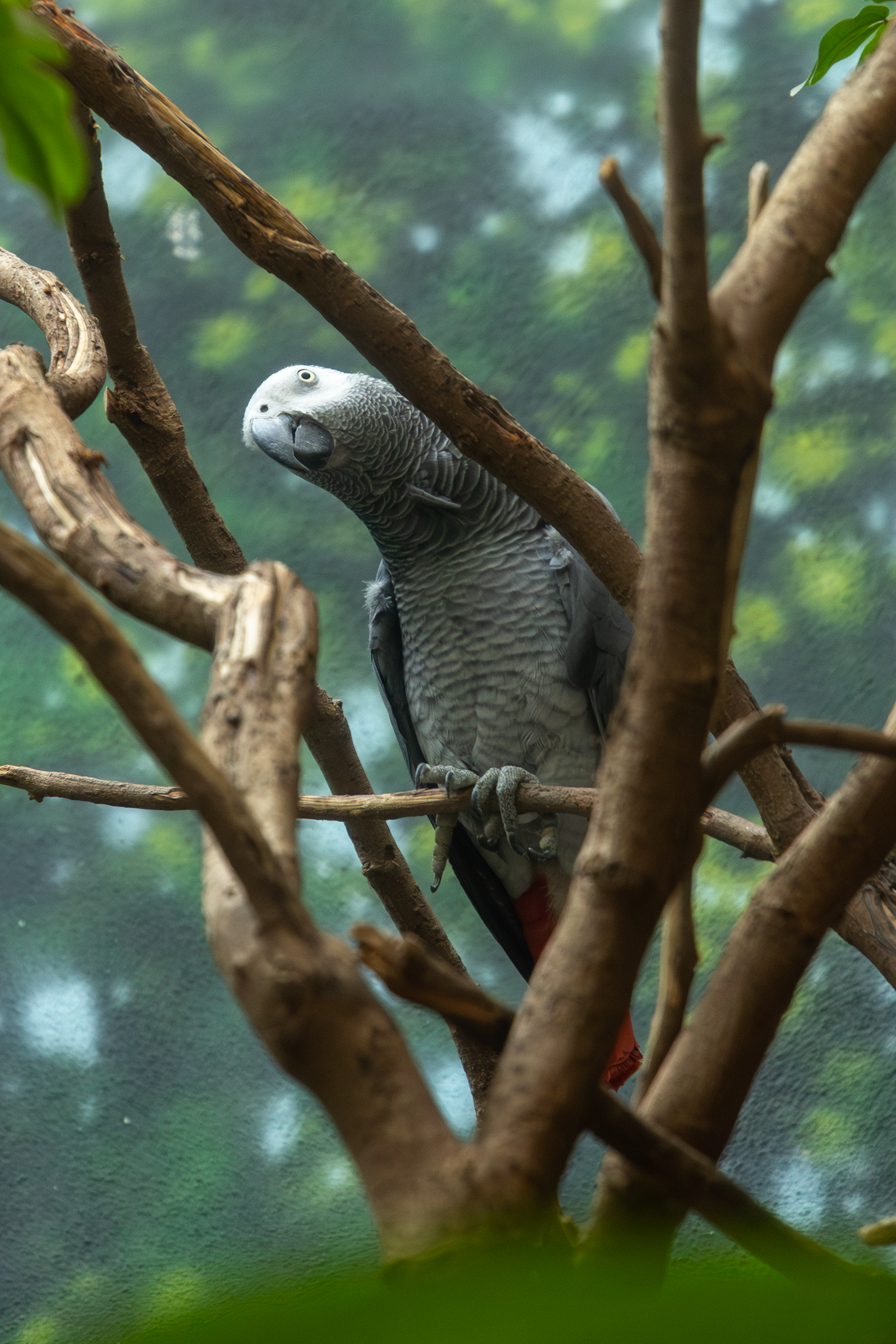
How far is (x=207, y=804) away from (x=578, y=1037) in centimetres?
13

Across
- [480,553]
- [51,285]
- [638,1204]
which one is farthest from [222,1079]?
[638,1204]

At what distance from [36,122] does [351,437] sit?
1.15m

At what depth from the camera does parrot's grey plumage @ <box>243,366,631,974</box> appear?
4.54 feet

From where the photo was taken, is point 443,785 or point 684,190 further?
point 443,785

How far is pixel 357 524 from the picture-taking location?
2.20m

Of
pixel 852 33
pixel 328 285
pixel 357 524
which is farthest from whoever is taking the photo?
pixel 357 524

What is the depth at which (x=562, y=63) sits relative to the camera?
7.41ft

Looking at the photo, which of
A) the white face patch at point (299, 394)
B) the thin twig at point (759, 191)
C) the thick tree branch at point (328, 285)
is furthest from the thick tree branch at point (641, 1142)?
the white face patch at point (299, 394)

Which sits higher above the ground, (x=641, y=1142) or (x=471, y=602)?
(x=471, y=602)

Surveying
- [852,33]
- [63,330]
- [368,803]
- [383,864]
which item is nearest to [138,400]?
[63,330]

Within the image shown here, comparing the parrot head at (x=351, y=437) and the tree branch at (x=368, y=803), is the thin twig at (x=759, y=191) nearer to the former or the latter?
the tree branch at (x=368, y=803)

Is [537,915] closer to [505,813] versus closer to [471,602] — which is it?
[505,813]

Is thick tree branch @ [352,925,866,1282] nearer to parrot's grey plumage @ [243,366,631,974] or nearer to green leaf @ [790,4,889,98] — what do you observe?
green leaf @ [790,4,889,98]

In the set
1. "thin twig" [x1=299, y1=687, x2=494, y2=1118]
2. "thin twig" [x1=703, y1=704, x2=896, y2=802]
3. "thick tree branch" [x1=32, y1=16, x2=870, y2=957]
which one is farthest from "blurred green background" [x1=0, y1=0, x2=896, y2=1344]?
"thin twig" [x1=703, y1=704, x2=896, y2=802]
